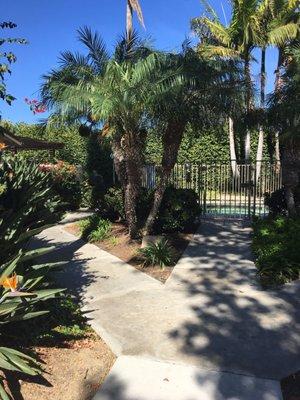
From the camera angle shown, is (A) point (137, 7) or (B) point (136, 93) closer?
(B) point (136, 93)

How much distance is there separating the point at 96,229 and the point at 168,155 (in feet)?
9.01

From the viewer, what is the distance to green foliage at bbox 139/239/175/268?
8.22 metres

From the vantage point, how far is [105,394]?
3922mm

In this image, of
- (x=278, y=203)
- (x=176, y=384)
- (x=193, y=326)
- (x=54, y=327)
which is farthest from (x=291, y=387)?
(x=278, y=203)

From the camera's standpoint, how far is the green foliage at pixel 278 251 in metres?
7.18

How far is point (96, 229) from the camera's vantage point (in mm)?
11211

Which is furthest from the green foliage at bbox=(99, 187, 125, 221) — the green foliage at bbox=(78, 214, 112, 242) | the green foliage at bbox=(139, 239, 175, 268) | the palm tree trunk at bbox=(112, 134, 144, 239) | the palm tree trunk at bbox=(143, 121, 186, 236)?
the green foliage at bbox=(139, 239, 175, 268)

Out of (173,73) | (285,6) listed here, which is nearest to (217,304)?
(173,73)

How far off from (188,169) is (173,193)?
13.7 feet

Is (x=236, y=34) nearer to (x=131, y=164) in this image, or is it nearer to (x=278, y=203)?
(x=278, y=203)

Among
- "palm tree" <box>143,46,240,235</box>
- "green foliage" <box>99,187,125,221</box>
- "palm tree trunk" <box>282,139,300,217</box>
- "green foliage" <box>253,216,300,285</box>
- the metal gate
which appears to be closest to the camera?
"green foliage" <box>253,216,300,285</box>

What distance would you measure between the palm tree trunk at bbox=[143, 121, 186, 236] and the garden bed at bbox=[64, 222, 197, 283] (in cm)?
52

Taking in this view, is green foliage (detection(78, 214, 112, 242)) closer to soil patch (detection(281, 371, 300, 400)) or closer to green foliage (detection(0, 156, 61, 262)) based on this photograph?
green foliage (detection(0, 156, 61, 262))

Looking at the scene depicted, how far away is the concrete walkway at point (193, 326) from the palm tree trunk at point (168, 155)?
1.43 m
